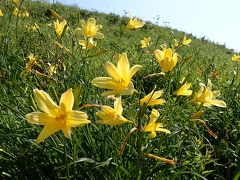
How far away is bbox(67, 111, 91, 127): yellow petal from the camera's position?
4.98ft

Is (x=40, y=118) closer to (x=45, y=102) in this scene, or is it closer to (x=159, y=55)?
(x=45, y=102)

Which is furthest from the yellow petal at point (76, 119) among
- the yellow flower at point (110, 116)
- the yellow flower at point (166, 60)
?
the yellow flower at point (166, 60)

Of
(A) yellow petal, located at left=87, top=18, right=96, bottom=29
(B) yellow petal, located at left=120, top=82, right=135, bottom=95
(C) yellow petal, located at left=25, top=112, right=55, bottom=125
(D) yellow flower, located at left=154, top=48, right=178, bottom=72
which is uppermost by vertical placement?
(A) yellow petal, located at left=87, top=18, right=96, bottom=29

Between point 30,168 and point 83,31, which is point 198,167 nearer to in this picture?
point 30,168

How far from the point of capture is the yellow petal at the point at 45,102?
1535mm

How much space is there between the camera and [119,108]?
1691mm

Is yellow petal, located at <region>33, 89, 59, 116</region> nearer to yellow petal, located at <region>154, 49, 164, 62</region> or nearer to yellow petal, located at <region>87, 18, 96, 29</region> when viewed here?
yellow petal, located at <region>154, 49, 164, 62</region>

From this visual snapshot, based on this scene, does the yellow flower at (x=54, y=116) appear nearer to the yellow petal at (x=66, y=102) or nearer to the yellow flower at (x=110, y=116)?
the yellow petal at (x=66, y=102)

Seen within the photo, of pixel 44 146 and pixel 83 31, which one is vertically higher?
pixel 83 31

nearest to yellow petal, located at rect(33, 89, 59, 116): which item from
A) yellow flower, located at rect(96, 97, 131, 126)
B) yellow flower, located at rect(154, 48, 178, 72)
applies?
yellow flower, located at rect(96, 97, 131, 126)

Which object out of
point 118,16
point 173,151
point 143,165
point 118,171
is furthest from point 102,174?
point 118,16

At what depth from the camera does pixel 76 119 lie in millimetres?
1527

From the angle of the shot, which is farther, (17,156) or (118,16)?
(118,16)

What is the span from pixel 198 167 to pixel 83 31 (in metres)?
1.21
